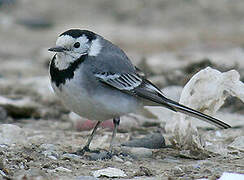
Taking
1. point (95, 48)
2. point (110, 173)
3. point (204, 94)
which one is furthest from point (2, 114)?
point (110, 173)

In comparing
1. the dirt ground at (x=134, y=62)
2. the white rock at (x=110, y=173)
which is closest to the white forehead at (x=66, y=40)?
Result: the dirt ground at (x=134, y=62)

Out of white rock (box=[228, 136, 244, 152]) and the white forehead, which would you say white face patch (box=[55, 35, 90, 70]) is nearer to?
the white forehead

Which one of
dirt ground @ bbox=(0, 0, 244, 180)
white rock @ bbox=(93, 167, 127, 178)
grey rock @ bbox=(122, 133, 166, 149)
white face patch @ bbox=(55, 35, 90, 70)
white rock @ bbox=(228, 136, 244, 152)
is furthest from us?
grey rock @ bbox=(122, 133, 166, 149)

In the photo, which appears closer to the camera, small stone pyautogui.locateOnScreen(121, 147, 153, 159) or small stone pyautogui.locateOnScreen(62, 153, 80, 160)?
small stone pyautogui.locateOnScreen(62, 153, 80, 160)

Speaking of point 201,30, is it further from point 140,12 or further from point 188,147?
point 188,147

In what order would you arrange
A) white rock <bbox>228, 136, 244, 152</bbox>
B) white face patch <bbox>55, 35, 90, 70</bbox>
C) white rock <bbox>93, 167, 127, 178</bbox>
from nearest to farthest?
1. white rock <bbox>93, 167, 127, 178</bbox>
2. white face patch <bbox>55, 35, 90, 70</bbox>
3. white rock <bbox>228, 136, 244, 152</bbox>

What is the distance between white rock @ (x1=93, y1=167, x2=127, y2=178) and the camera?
5.45 meters

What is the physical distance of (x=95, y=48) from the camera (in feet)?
21.0

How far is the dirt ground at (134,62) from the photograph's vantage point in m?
5.83

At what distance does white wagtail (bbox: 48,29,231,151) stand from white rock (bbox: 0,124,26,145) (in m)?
0.75

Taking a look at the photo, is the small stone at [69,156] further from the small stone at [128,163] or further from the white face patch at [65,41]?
the white face patch at [65,41]

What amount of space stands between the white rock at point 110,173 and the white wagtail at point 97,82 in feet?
2.34

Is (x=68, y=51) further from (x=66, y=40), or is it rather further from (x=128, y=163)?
(x=128, y=163)

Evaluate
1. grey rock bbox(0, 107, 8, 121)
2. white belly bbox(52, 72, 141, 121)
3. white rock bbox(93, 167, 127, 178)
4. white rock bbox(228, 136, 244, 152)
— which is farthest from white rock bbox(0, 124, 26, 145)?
white rock bbox(228, 136, 244, 152)
